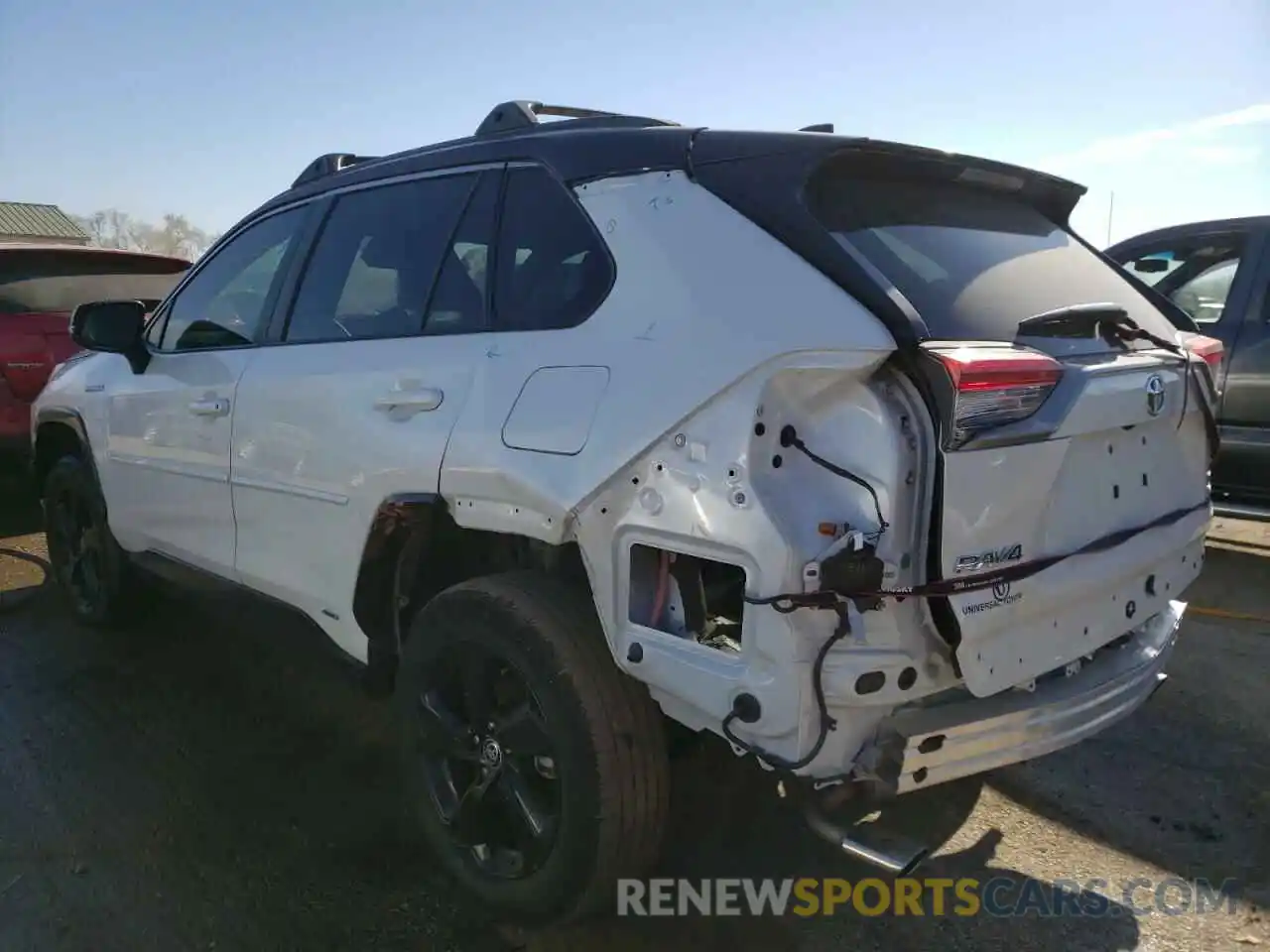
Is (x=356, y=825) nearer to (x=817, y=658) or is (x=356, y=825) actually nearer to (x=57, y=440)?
(x=817, y=658)

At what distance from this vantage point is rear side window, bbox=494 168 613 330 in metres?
2.51

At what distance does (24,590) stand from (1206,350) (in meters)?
5.72

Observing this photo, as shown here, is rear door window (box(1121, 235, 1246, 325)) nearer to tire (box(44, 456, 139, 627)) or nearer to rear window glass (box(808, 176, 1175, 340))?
rear window glass (box(808, 176, 1175, 340))

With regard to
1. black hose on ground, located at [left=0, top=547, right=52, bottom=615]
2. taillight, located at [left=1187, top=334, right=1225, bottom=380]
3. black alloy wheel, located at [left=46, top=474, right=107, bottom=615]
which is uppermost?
taillight, located at [left=1187, top=334, right=1225, bottom=380]

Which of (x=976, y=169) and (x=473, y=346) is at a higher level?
(x=976, y=169)

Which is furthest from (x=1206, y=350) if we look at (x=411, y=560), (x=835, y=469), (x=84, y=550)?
(x=84, y=550)

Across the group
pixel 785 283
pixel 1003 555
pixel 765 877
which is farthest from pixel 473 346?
pixel 765 877

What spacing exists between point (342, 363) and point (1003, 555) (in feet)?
6.53

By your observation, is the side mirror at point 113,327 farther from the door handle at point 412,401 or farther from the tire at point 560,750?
the tire at point 560,750

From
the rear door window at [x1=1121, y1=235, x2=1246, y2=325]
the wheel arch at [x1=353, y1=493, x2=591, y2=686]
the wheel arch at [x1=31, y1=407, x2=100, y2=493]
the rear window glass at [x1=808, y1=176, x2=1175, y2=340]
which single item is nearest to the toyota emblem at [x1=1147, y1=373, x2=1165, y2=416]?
the rear window glass at [x1=808, y1=176, x2=1175, y2=340]

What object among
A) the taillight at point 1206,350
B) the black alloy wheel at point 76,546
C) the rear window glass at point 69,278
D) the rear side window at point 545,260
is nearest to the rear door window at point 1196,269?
the taillight at point 1206,350

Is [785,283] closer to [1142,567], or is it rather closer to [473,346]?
[473,346]

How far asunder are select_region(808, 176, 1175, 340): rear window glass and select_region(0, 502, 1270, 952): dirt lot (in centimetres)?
155

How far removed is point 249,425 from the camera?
3.42 m
